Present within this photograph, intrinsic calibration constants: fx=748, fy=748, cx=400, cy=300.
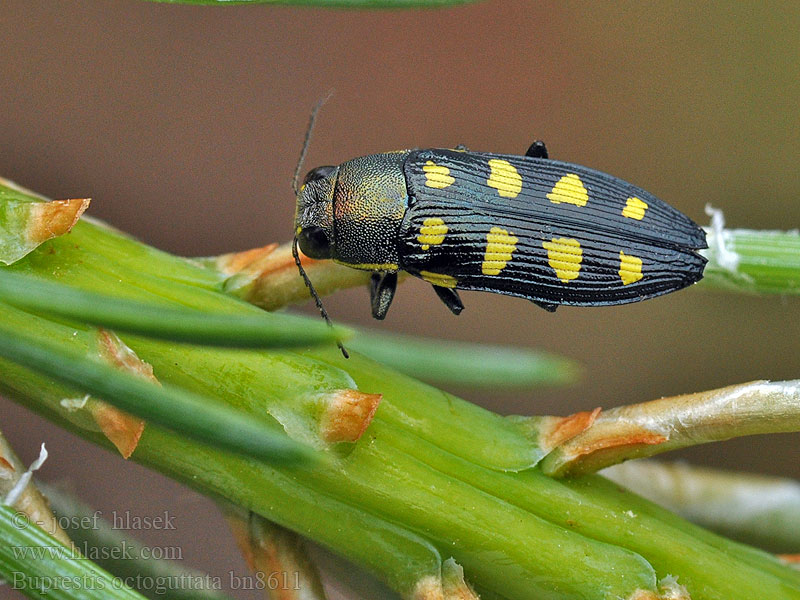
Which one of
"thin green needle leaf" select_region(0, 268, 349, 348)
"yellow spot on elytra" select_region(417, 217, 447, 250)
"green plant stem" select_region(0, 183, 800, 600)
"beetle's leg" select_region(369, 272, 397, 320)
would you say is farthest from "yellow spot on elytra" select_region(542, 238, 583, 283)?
"thin green needle leaf" select_region(0, 268, 349, 348)

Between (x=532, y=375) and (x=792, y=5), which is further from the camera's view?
(x=792, y=5)

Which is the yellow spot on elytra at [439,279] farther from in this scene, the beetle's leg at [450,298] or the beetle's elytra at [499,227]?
the beetle's leg at [450,298]

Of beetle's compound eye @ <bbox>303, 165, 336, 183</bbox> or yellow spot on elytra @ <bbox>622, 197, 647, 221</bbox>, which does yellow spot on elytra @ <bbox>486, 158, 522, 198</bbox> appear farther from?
beetle's compound eye @ <bbox>303, 165, 336, 183</bbox>

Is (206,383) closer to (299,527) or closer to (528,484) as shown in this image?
(299,527)

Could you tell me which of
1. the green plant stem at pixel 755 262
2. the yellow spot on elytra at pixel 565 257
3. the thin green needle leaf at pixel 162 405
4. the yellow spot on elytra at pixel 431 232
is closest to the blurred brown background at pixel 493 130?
the yellow spot on elytra at pixel 431 232

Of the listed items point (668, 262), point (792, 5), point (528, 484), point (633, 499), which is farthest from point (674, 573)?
point (792, 5)

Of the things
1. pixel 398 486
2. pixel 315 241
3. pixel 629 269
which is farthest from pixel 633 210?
pixel 398 486

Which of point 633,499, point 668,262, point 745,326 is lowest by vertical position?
point 745,326
